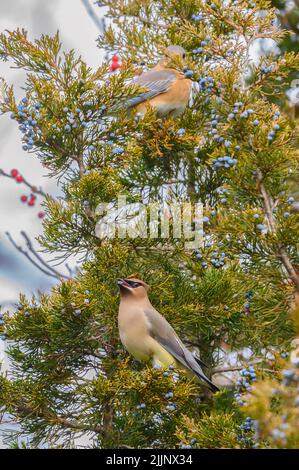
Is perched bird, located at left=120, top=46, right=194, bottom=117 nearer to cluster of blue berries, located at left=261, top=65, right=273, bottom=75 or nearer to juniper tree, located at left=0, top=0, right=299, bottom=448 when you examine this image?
juniper tree, located at left=0, top=0, right=299, bottom=448

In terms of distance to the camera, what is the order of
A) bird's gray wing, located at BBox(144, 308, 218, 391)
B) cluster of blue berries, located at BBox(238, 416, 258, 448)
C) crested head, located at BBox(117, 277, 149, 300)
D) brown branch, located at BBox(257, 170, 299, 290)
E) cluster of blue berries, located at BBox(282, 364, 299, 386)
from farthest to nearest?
bird's gray wing, located at BBox(144, 308, 218, 391)
crested head, located at BBox(117, 277, 149, 300)
brown branch, located at BBox(257, 170, 299, 290)
cluster of blue berries, located at BBox(238, 416, 258, 448)
cluster of blue berries, located at BBox(282, 364, 299, 386)

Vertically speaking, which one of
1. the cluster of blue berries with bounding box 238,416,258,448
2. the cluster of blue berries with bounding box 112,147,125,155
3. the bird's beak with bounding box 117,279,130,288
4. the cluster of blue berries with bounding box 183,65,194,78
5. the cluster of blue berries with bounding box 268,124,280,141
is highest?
the cluster of blue berries with bounding box 183,65,194,78

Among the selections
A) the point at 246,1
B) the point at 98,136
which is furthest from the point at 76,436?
the point at 246,1

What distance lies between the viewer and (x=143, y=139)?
353 centimetres

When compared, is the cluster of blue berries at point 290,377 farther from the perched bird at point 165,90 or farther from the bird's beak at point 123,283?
the perched bird at point 165,90

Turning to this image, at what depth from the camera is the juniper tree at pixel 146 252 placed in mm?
3010

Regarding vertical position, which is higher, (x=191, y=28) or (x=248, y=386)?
(x=191, y=28)

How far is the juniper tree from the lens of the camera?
3010mm

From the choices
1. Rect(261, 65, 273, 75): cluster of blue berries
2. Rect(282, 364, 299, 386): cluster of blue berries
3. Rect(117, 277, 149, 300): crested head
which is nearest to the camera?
Rect(282, 364, 299, 386): cluster of blue berries

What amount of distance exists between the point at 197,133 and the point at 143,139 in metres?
Answer: 0.27

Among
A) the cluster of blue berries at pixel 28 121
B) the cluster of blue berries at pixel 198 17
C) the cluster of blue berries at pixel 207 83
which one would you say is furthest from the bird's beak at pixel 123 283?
the cluster of blue berries at pixel 198 17

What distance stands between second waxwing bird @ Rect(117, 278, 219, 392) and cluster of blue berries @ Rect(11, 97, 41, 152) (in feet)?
2.23

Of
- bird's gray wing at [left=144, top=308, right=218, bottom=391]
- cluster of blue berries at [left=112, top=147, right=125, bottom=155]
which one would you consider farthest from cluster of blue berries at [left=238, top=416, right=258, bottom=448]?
cluster of blue berries at [left=112, top=147, right=125, bottom=155]
